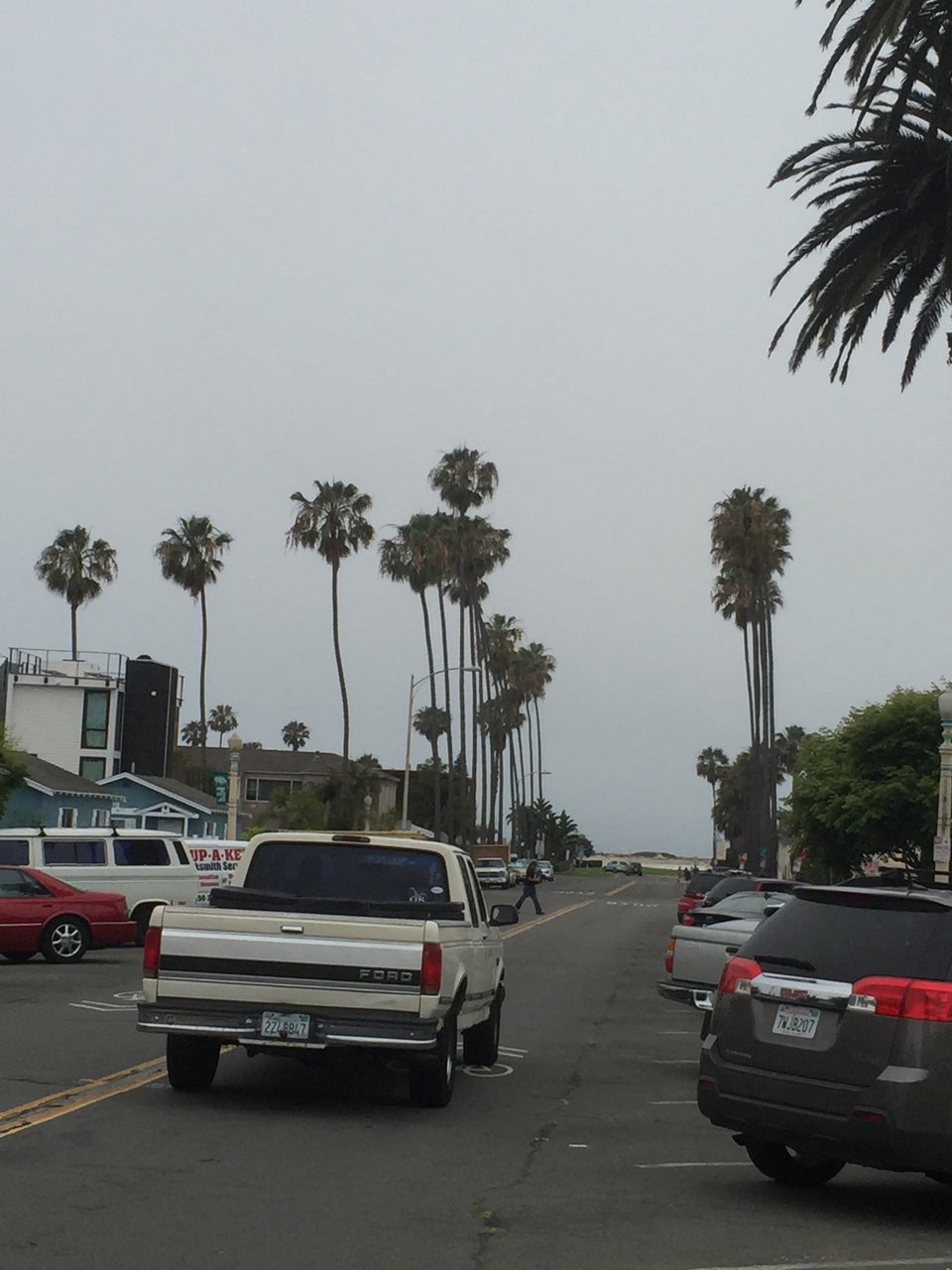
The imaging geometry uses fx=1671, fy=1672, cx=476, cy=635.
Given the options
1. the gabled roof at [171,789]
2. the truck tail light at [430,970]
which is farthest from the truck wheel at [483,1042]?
the gabled roof at [171,789]

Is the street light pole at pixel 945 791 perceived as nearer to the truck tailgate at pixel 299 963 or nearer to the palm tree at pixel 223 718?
the truck tailgate at pixel 299 963

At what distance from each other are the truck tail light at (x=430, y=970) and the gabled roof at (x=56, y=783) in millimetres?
43987

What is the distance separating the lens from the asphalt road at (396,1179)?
734cm

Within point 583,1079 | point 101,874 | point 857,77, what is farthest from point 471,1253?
point 101,874

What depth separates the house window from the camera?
68.4 m

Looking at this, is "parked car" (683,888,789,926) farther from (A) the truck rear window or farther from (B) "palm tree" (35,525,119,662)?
(B) "palm tree" (35,525,119,662)

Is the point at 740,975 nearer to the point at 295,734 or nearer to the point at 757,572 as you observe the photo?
the point at 757,572

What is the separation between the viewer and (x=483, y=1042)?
1438 cm

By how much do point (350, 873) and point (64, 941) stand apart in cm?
1391

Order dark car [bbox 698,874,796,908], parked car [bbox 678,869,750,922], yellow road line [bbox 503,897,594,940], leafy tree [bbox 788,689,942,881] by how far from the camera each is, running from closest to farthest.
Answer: dark car [bbox 698,874,796,908], parked car [bbox 678,869,750,922], yellow road line [bbox 503,897,594,940], leafy tree [bbox 788,689,942,881]

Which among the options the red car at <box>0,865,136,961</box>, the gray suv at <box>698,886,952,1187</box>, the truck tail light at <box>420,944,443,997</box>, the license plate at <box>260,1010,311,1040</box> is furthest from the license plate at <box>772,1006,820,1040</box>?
the red car at <box>0,865,136,961</box>

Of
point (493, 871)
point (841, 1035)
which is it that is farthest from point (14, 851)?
point (493, 871)

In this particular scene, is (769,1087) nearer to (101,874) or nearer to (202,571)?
(101,874)

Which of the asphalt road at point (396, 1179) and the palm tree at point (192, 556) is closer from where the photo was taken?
the asphalt road at point (396, 1179)
